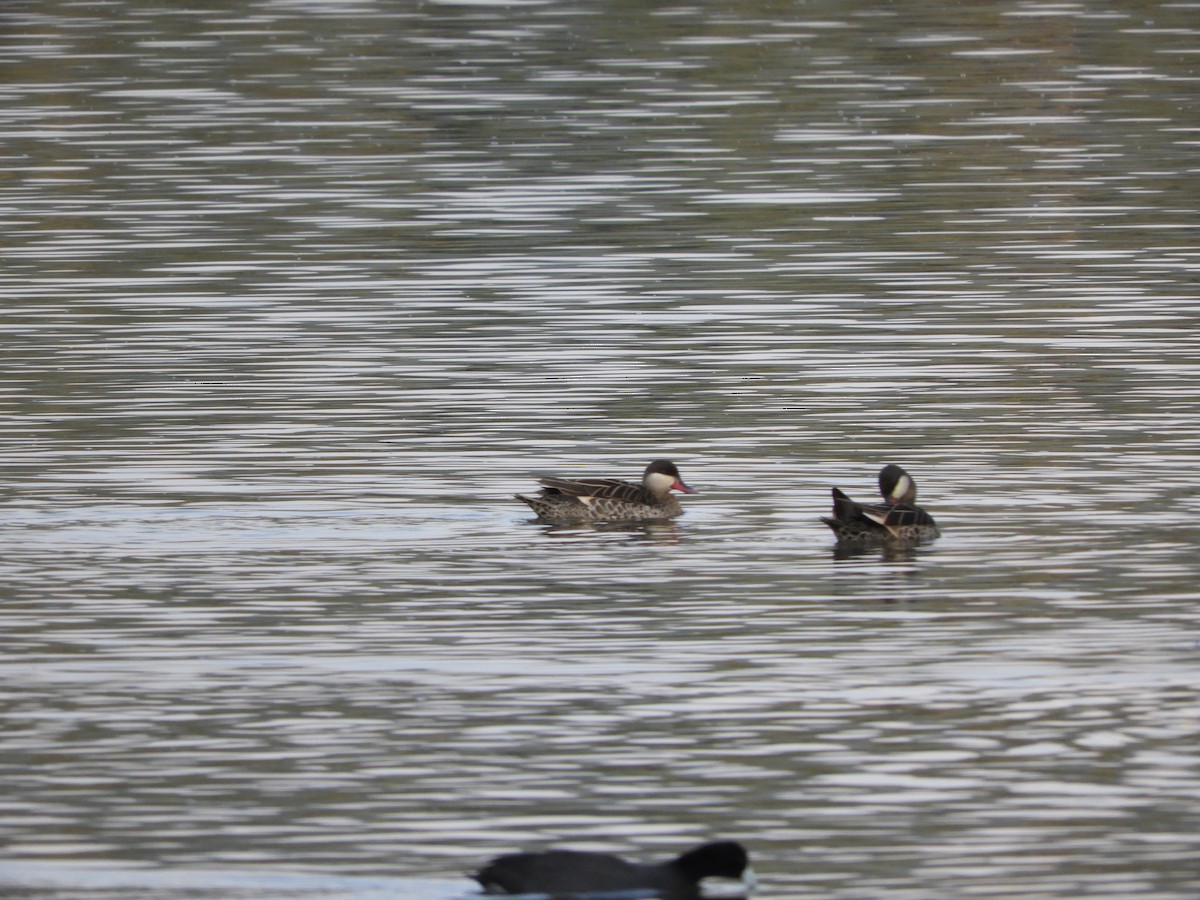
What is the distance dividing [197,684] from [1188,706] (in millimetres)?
4574

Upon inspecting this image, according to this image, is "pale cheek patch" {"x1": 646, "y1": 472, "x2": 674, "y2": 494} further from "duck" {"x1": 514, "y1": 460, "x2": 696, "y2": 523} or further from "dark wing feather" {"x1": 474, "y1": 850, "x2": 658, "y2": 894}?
"dark wing feather" {"x1": 474, "y1": 850, "x2": 658, "y2": 894}

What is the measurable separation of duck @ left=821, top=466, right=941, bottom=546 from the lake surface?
0.28 meters

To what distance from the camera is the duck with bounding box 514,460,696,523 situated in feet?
62.3

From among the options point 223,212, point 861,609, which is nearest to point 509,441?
point 861,609

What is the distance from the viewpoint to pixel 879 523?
1794cm

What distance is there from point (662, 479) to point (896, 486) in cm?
149

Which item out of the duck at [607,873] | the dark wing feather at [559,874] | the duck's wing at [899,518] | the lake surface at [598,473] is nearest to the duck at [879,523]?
the duck's wing at [899,518]

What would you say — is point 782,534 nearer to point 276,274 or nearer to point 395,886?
point 395,886

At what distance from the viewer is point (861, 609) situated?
16328 millimetres

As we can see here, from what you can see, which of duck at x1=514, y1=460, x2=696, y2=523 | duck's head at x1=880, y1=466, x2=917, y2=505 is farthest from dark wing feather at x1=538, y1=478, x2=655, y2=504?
duck's head at x1=880, y1=466, x2=917, y2=505

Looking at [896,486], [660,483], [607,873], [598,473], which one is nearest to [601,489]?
[660,483]

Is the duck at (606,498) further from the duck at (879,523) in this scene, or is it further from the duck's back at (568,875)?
the duck's back at (568,875)

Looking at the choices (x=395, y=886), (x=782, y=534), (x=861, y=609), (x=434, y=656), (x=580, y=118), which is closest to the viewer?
(x=395, y=886)

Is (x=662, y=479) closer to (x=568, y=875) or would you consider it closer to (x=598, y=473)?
(x=598, y=473)
